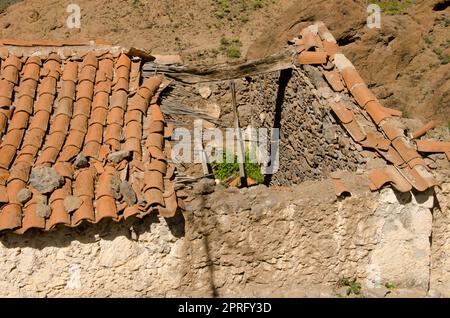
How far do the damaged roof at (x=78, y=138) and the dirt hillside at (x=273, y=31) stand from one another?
20.2ft

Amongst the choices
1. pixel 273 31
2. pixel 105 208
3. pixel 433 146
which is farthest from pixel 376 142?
pixel 273 31

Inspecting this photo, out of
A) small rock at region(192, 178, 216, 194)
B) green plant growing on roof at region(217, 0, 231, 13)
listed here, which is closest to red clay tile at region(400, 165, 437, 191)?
small rock at region(192, 178, 216, 194)

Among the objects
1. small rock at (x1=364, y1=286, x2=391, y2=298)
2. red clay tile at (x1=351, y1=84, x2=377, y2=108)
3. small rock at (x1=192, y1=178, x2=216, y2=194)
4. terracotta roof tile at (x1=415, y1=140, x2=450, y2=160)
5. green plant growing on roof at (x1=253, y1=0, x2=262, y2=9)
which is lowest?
small rock at (x1=364, y1=286, x2=391, y2=298)

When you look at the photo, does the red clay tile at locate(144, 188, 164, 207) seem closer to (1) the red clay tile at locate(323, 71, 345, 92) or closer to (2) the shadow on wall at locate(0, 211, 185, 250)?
(2) the shadow on wall at locate(0, 211, 185, 250)

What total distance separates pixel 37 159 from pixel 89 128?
685 mm

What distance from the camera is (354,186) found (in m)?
5.05

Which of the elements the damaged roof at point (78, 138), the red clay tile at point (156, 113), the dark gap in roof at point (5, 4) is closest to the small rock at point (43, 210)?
the damaged roof at point (78, 138)

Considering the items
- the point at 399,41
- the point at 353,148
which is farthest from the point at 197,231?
the point at 399,41

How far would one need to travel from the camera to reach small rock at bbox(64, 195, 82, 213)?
4.63 m

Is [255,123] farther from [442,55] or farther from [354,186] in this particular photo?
[442,55]

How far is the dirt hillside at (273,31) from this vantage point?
1152 centimetres

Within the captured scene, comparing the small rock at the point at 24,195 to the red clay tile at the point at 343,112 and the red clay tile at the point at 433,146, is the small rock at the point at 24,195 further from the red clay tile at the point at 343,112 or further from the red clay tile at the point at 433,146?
the red clay tile at the point at 433,146
